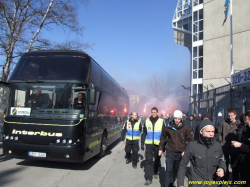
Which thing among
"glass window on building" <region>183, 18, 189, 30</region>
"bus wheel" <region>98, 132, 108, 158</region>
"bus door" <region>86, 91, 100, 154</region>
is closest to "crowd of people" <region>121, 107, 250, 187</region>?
"bus door" <region>86, 91, 100, 154</region>

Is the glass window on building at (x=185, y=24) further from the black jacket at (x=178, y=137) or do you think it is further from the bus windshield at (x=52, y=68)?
the black jacket at (x=178, y=137)

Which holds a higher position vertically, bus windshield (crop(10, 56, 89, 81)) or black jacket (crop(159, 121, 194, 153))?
bus windshield (crop(10, 56, 89, 81))

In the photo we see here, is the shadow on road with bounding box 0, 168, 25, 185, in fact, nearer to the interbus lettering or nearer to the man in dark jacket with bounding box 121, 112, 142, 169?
the interbus lettering

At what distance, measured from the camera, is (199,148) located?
2.83 m

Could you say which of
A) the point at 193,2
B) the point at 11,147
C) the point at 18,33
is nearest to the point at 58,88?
the point at 11,147

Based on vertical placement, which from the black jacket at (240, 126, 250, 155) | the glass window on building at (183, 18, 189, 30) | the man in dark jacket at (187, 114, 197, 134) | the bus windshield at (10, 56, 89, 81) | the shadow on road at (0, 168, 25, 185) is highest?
the glass window on building at (183, 18, 189, 30)

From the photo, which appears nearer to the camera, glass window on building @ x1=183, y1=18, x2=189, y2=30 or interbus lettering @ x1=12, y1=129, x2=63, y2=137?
interbus lettering @ x1=12, y1=129, x2=63, y2=137

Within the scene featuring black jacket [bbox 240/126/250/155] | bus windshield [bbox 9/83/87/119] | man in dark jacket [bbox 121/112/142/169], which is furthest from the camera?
man in dark jacket [bbox 121/112/142/169]

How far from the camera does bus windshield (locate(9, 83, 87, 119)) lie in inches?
219

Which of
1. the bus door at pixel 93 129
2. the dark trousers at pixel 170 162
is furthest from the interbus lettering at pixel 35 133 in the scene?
the dark trousers at pixel 170 162

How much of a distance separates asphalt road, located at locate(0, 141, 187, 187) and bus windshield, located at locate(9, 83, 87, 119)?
1.55 m

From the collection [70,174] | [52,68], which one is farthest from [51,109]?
[70,174]

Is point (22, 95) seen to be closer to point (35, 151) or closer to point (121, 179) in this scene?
point (35, 151)

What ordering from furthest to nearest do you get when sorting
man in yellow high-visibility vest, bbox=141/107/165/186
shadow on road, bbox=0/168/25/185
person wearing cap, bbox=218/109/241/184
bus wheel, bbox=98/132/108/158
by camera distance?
bus wheel, bbox=98/132/108/158 < man in yellow high-visibility vest, bbox=141/107/165/186 < shadow on road, bbox=0/168/25/185 < person wearing cap, bbox=218/109/241/184
